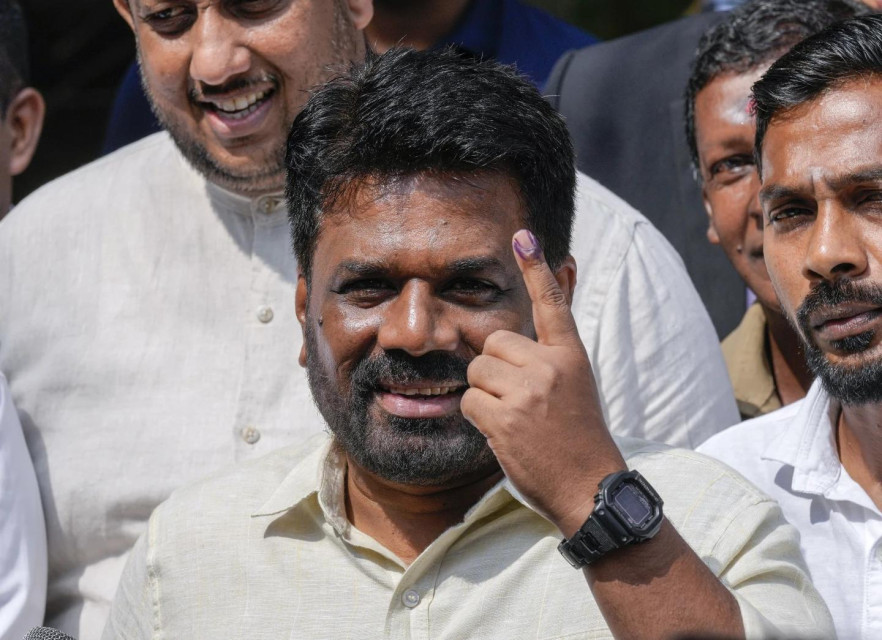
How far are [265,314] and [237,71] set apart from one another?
1.83ft

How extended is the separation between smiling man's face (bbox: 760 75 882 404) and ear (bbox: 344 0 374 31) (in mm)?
1084

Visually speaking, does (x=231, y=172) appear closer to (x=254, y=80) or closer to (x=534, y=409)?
(x=254, y=80)

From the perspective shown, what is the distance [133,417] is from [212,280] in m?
0.38

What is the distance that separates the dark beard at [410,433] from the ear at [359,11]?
1.21 meters

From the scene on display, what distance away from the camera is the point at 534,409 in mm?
2344

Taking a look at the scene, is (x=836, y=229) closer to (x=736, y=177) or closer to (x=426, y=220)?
(x=426, y=220)

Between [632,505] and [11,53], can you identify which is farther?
[11,53]

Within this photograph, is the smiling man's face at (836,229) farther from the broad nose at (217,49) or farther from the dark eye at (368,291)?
the broad nose at (217,49)

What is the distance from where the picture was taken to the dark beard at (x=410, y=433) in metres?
2.64

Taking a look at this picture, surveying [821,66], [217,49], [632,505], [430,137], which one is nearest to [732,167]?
[821,66]

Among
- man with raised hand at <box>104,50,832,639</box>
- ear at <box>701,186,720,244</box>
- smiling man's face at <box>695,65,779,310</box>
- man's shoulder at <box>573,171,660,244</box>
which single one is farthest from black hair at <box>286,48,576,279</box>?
ear at <box>701,186,720,244</box>

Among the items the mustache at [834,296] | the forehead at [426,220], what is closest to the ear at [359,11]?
the forehead at [426,220]

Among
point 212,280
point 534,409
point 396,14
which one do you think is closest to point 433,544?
point 534,409

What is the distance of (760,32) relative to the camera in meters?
4.09
